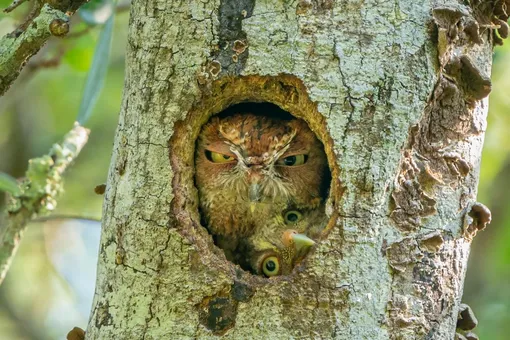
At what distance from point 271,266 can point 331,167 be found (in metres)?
1.03

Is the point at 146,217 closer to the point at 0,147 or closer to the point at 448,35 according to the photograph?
the point at 448,35

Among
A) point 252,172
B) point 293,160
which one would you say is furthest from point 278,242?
point 293,160

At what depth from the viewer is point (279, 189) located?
4133 millimetres

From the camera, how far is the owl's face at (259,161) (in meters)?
4.02

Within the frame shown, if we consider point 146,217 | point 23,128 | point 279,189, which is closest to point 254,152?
point 279,189

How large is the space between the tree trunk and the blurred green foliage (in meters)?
3.35

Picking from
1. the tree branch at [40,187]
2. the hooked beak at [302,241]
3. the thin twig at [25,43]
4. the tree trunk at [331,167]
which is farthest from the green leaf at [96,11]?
the hooked beak at [302,241]

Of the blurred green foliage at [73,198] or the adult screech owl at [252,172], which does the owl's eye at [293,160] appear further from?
the blurred green foliage at [73,198]

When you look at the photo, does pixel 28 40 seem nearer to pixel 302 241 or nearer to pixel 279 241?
pixel 302 241

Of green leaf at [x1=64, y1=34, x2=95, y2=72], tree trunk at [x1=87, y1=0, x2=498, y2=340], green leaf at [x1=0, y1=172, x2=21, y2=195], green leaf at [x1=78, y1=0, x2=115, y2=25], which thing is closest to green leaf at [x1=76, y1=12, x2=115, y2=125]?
green leaf at [x1=78, y1=0, x2=115, y2=25]

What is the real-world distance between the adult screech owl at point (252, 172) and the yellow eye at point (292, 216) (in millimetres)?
35

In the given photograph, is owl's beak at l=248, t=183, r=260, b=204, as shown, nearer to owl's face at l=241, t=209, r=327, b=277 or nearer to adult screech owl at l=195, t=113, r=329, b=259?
adult screech owl at l=195, t=113, r=329, b=259

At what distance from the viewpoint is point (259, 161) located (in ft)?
13.1

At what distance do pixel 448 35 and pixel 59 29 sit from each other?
1.67 metres
